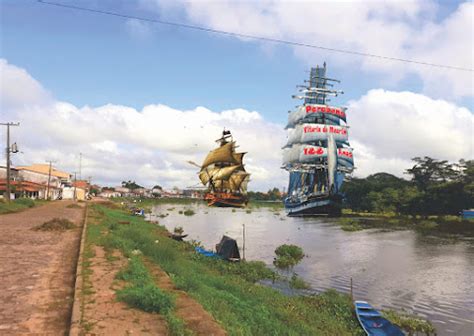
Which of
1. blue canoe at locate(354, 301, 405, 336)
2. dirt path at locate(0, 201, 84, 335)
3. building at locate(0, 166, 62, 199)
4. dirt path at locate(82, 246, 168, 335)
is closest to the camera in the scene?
dirt path at locate(82, 246, 168, 335)

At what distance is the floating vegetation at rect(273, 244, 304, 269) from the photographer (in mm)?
25691

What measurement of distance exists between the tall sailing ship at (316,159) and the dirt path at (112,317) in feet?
274

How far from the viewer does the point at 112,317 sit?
27.3 feet

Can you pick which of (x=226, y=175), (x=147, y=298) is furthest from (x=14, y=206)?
(x=226, y=175)

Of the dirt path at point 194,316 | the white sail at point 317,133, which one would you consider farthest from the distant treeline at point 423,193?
the dirt path at point 194,316

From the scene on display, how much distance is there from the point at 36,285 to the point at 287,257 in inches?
774

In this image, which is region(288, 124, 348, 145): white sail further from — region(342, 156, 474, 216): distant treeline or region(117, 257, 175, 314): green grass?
region(117, 257, 175, 314): green grass

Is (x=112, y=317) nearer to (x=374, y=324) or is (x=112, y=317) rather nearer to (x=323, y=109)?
(x=374, y=324)

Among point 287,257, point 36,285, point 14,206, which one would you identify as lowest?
point 287,257

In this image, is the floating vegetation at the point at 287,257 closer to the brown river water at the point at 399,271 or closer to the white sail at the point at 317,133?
the brown river water at the point at 399,271

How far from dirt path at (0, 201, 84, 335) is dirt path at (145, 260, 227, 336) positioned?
2594 mm

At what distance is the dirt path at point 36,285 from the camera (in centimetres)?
805

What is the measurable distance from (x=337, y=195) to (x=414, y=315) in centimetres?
7546

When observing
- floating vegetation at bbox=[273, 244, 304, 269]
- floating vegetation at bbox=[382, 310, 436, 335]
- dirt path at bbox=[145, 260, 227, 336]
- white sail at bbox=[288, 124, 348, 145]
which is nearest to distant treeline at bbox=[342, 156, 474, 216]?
white sail at bbox=[288, 124, 348, 145]
